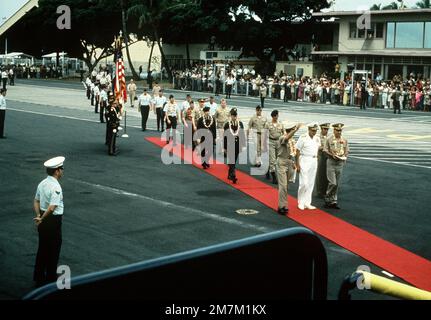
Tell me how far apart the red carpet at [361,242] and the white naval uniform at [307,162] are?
1.23 feet

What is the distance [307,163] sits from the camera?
44.2 feet

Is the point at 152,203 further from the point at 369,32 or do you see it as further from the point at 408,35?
the point at 369,32

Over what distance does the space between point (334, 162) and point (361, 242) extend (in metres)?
3.37

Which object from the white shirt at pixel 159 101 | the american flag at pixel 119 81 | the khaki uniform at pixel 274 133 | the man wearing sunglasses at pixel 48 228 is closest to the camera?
the man wearing sunglasses at pixel 48 228

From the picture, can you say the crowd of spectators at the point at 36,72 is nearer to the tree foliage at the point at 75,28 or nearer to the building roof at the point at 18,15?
the tree foliage at the point at 75,28

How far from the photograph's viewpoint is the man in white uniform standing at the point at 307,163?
44.0 ft

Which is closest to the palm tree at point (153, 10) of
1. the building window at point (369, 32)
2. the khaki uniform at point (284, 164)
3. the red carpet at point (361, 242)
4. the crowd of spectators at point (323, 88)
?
the crowd of spectators at point (323, 88)

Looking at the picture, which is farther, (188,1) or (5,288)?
(188,1)

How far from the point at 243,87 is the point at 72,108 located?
18.4 meters

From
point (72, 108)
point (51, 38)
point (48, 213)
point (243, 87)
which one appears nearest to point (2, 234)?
point (48, 213)

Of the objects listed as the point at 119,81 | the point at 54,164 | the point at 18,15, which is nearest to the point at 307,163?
the point at 54,164

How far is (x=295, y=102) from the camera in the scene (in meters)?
46.9
